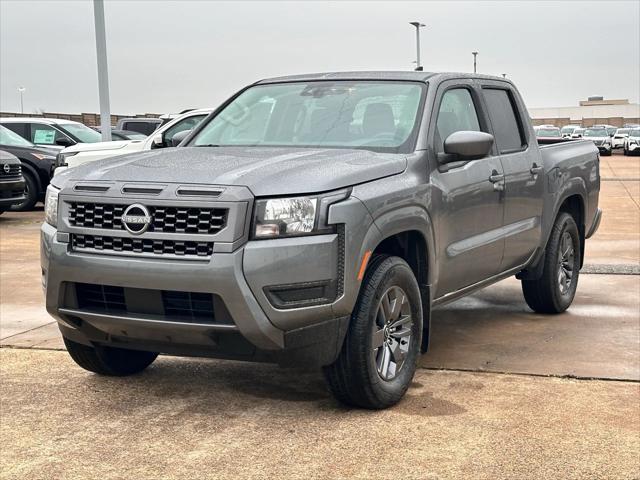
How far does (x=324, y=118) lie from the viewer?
5.97 meters

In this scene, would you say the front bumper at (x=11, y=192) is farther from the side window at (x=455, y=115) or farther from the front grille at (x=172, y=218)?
the front grille at (x=172, y=218)

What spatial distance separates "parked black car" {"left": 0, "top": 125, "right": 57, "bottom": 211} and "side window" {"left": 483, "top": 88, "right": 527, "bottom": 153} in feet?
39.7

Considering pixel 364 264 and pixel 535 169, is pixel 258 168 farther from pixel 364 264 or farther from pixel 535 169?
pixel 535 169

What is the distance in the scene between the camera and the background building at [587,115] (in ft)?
380

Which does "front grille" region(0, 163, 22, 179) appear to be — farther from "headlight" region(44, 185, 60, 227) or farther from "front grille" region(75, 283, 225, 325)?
"front grille" region(75, 283, 225, 325)

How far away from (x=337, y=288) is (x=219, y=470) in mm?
1014

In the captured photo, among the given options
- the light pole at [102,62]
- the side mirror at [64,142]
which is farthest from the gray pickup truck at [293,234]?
the light pole at [102,62]

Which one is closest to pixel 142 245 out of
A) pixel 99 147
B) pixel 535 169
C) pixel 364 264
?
pixel 364 264

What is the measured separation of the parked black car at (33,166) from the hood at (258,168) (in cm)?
1294

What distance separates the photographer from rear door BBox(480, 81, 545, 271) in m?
6.74

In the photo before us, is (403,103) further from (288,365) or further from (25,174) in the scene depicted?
(25,174)

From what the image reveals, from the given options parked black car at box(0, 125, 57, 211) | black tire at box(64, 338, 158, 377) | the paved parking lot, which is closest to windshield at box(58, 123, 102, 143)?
parked black car at box(0, 125, 57, 211)

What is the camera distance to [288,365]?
4.82m

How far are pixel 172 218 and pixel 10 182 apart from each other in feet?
39.4
